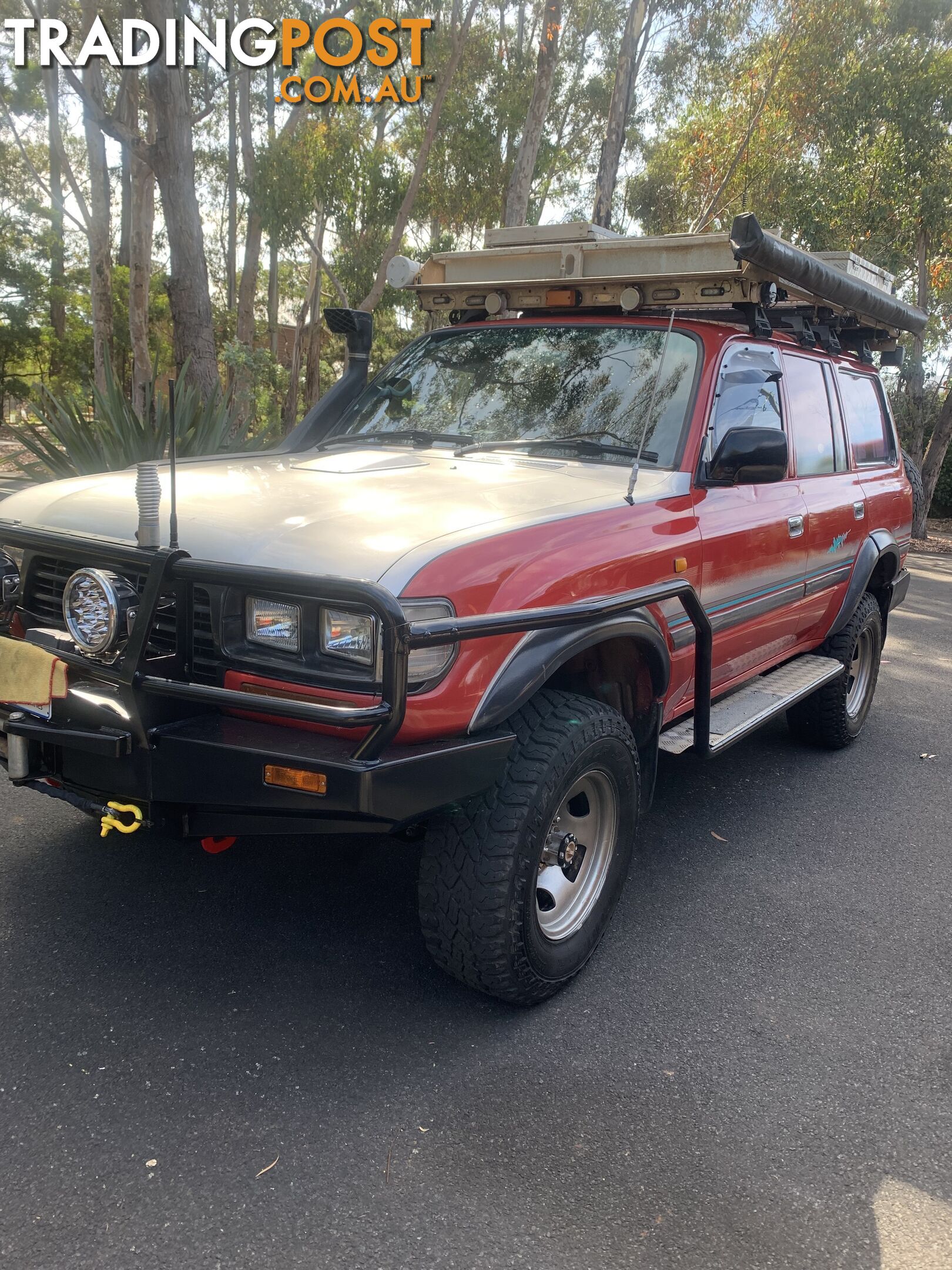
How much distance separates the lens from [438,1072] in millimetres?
2656

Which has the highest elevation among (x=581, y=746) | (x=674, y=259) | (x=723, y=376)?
(x=674, y=259)

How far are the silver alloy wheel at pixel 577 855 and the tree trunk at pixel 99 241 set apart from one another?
17.5m

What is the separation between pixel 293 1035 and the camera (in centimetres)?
276

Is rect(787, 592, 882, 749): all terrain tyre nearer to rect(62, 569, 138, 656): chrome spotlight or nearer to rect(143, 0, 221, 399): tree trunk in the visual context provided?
rect(62, 569, 138, 656): chrome spotlight

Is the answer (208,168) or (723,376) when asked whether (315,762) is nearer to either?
(723,376)

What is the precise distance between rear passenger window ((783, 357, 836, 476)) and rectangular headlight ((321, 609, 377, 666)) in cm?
282

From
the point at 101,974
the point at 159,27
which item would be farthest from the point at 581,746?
the point at 159,27

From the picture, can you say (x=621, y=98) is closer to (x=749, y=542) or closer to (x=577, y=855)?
(x=749, y=542)

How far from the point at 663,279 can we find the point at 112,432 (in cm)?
430

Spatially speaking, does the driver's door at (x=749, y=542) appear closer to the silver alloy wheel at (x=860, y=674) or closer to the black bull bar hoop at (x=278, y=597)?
the black bull bar hoop at (x=278, y=597)

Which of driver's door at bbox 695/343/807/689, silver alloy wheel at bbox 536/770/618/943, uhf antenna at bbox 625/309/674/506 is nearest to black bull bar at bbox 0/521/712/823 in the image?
silver alloy wheel at bbox 536/770/618/943

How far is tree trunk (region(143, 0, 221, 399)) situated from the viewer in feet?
30.9

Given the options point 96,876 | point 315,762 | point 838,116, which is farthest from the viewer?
point 838,116

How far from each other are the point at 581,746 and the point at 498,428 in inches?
61.4
